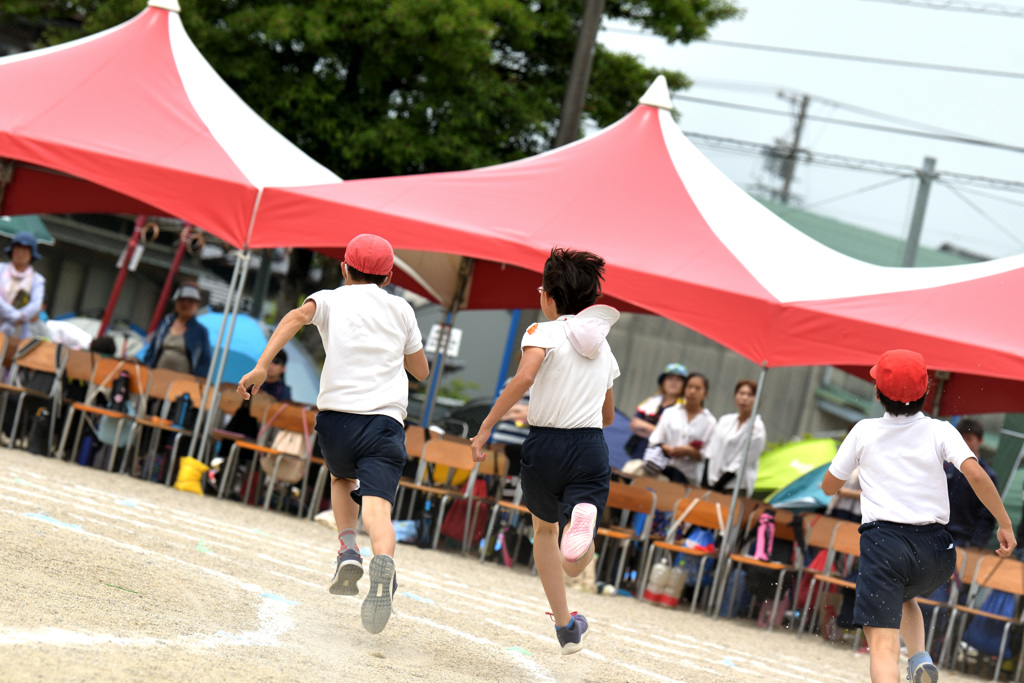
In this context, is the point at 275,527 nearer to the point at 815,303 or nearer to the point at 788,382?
the point at 815,303

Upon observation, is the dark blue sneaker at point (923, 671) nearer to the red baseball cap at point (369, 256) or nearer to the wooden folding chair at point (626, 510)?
the red baseball cap at point (369, 256)

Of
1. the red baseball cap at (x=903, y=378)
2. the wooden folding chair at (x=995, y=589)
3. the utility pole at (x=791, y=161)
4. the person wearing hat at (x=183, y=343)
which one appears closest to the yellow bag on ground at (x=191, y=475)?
the person wearing hat at (x=183, y=343)

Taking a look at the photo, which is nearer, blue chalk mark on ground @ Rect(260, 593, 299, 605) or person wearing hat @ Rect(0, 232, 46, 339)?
blue chalk mark on ground @ Rect(260, 593, 299, 605)

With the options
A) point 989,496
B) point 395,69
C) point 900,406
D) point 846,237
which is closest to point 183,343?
point 395,69

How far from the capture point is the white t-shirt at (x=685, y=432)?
9.85 m

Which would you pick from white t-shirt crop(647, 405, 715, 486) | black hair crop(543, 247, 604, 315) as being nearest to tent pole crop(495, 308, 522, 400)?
white t-shirt crop(647, 405, 715, 486)

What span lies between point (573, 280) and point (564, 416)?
1.91 ft

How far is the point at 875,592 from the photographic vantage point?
457cm

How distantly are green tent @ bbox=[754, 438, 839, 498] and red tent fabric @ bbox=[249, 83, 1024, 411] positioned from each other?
93.9 inches

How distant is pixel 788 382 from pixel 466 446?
13.2 meters

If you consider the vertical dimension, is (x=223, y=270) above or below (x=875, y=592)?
above

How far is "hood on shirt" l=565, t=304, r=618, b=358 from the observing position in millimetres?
4707

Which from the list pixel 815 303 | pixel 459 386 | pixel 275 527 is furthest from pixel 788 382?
pixel 275 527

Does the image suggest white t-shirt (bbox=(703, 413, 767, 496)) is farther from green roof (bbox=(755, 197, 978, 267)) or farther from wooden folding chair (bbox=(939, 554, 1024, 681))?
green roof (bbox=(755, 197, 978, 267))
